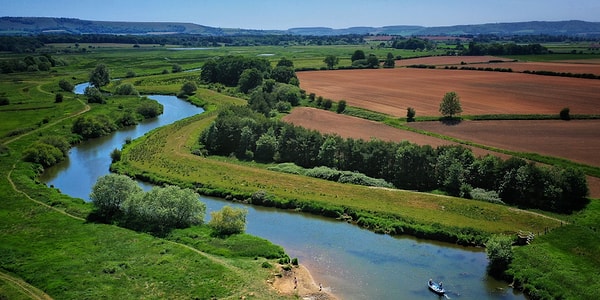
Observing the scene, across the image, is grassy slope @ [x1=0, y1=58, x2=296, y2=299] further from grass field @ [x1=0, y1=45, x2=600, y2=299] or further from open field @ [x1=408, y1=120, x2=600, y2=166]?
open field @ [x1=408, y1=120, x2=600, y2=166]

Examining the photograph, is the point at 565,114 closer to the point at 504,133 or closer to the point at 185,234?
the point at 504,133

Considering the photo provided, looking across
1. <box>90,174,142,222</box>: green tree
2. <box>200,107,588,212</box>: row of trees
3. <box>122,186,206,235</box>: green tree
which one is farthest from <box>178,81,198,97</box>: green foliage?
<box>122,186,206,235</box>: green tree

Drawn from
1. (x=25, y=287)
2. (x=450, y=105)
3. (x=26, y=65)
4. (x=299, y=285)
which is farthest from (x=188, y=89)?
(x=299, y=285)

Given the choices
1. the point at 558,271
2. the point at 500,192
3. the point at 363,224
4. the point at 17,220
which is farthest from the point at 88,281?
the point at 500,192

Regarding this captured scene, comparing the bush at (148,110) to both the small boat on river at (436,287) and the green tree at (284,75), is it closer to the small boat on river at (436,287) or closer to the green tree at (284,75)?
the green tree at (284,75)

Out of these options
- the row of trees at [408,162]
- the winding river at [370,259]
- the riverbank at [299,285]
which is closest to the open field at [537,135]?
the row of trees at [408,162]

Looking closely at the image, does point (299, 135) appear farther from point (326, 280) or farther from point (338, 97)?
point (338, 97)
